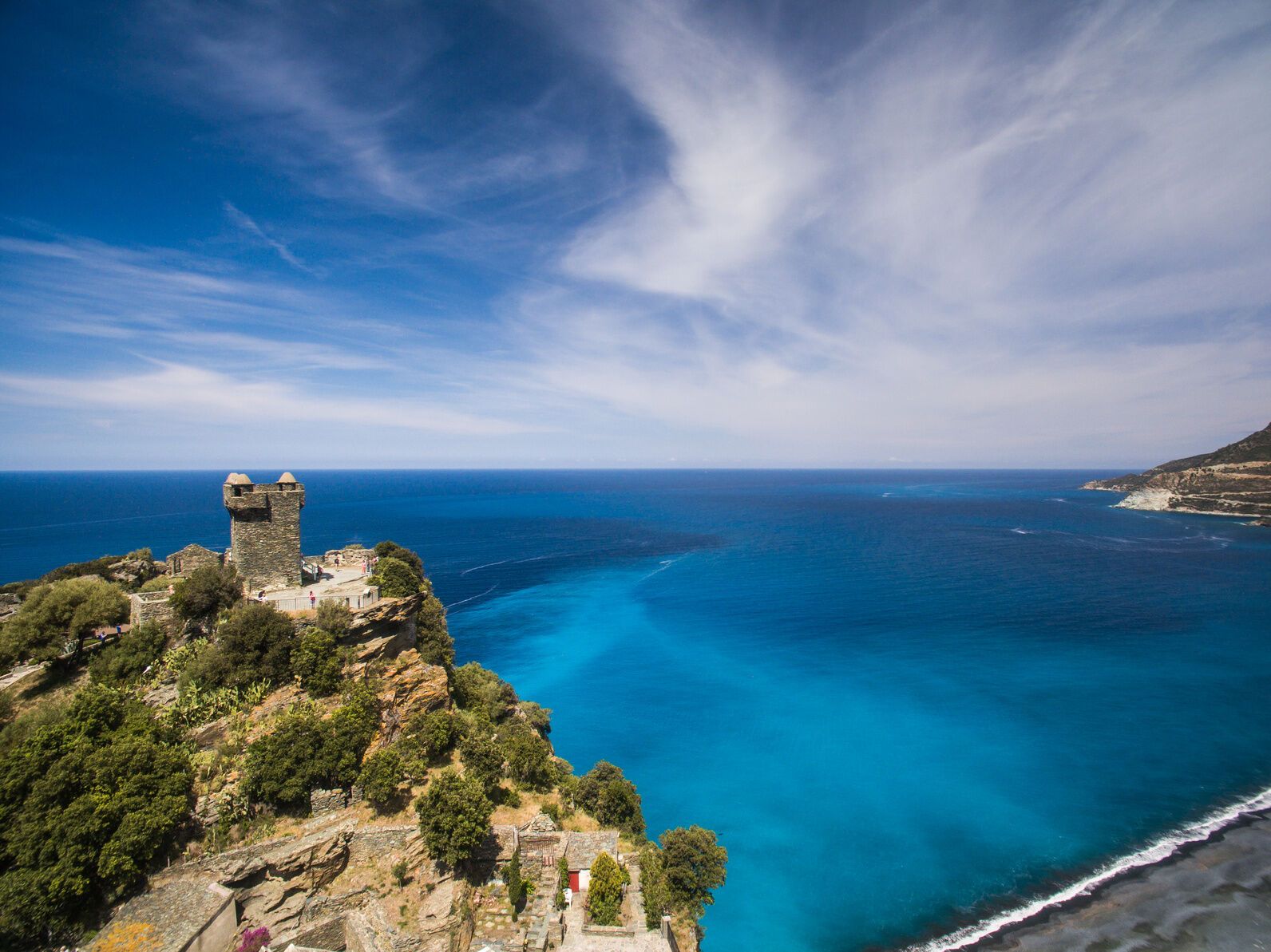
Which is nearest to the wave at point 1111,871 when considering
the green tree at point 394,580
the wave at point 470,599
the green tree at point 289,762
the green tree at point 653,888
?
the green tree at point 653,888

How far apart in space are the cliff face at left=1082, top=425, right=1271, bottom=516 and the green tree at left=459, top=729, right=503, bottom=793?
184396mm

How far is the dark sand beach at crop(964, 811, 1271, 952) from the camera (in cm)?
2130

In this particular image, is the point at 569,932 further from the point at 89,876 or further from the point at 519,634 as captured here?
the point at 519,634

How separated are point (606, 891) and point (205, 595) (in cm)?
1794

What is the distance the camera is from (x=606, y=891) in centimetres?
1723

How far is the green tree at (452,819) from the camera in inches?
641

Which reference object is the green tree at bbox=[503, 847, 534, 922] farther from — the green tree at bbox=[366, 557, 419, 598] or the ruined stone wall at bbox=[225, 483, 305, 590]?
the ruined stone wall at bbox=[225, 483, 305, 590]

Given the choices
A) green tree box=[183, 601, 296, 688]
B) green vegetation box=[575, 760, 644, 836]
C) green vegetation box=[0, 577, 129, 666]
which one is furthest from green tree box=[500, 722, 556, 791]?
green vegetation box=[0, 577, 129, 666]

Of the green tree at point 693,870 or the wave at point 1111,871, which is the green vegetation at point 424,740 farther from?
the wave at point 1111,871

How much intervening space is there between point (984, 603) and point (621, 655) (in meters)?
45.4

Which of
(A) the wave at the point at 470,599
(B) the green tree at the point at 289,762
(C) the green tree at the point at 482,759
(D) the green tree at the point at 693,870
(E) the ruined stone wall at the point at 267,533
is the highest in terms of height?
(E) the ruined stone wall at the point at 267,533

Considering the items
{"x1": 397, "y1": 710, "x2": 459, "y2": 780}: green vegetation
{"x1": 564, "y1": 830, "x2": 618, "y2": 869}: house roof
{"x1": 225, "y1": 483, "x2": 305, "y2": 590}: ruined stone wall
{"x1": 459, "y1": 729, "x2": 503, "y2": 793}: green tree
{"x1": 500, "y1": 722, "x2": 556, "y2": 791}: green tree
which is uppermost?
{"x1": 225, "y1": 483, "x2": 305, "y2": 590}: ruined stone wall

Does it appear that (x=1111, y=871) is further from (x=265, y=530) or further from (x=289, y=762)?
(x=265, y=530)

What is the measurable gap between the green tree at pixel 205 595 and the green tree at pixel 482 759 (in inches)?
419
